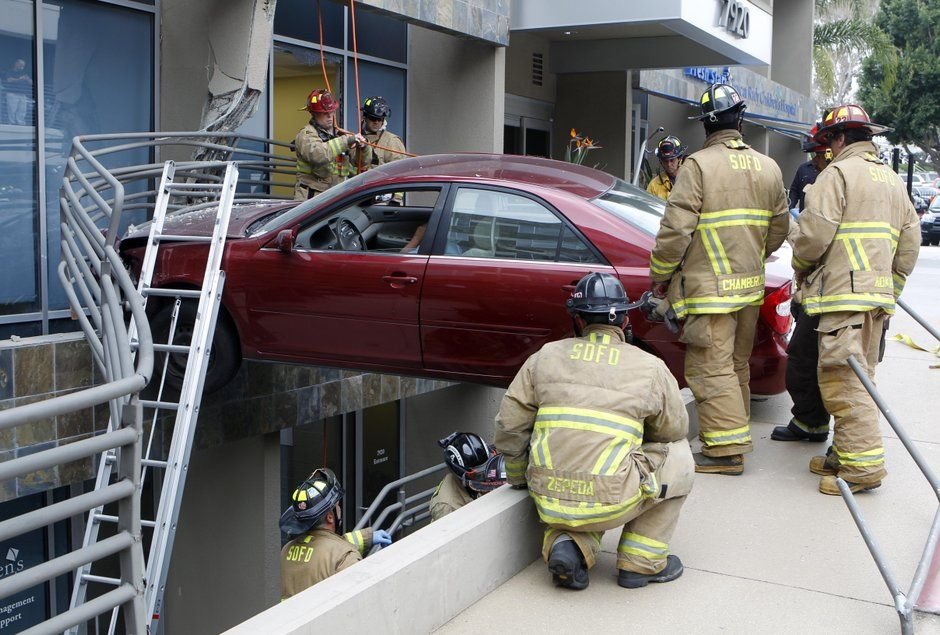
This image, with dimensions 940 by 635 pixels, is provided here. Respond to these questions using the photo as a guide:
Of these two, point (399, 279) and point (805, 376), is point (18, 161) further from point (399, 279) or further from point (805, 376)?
point (805, 376)

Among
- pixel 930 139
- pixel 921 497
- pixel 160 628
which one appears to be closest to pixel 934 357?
pixel 921 497

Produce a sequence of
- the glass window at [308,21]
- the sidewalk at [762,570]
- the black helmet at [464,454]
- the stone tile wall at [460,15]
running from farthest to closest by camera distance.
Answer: the glass window at [308,21], the stone tile wall at [460,15], the black helmet at [464,454], the sidewalk at [762,570]

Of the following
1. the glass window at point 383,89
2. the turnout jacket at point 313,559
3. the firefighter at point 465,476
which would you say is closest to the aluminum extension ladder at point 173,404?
the turnout jacket at point 313,559

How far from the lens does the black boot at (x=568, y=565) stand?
442 cm

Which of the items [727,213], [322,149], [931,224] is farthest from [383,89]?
[931,224]

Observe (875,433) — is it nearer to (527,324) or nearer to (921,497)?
(921,497)

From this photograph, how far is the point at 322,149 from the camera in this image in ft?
28.7

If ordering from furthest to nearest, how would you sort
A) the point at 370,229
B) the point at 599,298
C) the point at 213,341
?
the point at 370,229
the point at 213,341
the point at 599,298

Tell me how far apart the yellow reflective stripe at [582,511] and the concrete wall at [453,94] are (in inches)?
322

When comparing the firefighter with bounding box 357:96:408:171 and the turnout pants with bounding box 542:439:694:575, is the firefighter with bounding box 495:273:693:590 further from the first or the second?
the firefighter with bounding box 357:96:408:171

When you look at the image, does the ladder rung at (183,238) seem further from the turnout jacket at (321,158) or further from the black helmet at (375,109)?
the black helmet at (375,109)

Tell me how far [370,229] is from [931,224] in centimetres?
2846

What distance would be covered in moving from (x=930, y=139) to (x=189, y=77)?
38676 mm

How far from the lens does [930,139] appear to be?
41.6 metres
